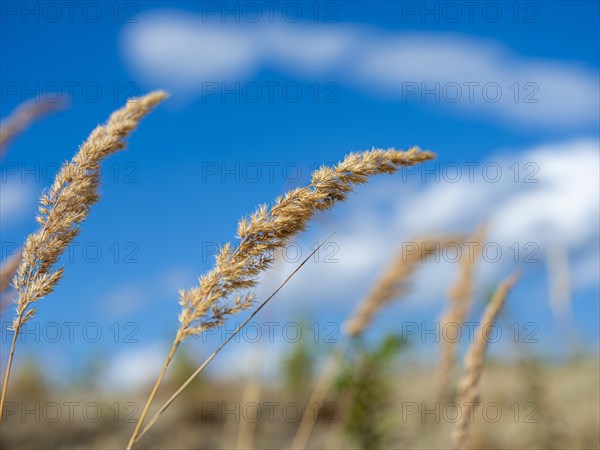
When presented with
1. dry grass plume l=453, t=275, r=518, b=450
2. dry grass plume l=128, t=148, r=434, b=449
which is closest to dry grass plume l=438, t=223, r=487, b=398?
dry grass plume l=453, t=275, r=518, b=450

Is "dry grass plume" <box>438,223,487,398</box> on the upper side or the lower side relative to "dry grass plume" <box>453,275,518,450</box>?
upper

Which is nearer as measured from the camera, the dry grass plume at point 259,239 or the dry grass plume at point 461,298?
the dry grass plume at point 259,239

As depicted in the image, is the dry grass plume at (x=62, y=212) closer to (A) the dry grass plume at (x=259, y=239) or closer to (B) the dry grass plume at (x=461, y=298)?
Result: (A) the dry grass plume at (x=259, y=239)

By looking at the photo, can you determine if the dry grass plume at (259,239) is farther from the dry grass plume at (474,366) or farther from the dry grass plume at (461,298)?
the dry grass plume at (461,298)

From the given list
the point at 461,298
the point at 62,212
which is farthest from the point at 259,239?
the point at 461,298

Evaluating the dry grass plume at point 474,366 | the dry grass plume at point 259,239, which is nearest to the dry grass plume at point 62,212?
the dry grass plume at point 259,239

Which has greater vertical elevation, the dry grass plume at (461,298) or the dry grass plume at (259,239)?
the dry grass plume at (461,298)

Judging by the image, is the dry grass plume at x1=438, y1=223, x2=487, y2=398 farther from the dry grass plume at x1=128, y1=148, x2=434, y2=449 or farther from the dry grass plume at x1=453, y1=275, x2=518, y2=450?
the dry grass plume at x1=128, y1=148, x2=434, y2=449

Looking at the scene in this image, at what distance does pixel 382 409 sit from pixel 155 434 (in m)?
4.04

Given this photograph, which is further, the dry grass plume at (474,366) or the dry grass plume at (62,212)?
the dry grass plume at (474,366)

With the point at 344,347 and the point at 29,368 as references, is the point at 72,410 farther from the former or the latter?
the point at 344,347

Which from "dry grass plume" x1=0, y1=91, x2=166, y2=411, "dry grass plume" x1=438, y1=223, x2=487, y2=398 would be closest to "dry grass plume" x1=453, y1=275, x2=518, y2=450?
"dry grass plume" x1=438, y1=223, x2=487, y2=398

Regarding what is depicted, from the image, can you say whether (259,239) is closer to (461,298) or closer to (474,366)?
(474,366)

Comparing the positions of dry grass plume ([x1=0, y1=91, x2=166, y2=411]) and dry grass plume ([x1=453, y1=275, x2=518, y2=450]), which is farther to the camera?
dry grass plume ([x1=453, y1=275, x2=518, y2=450])
